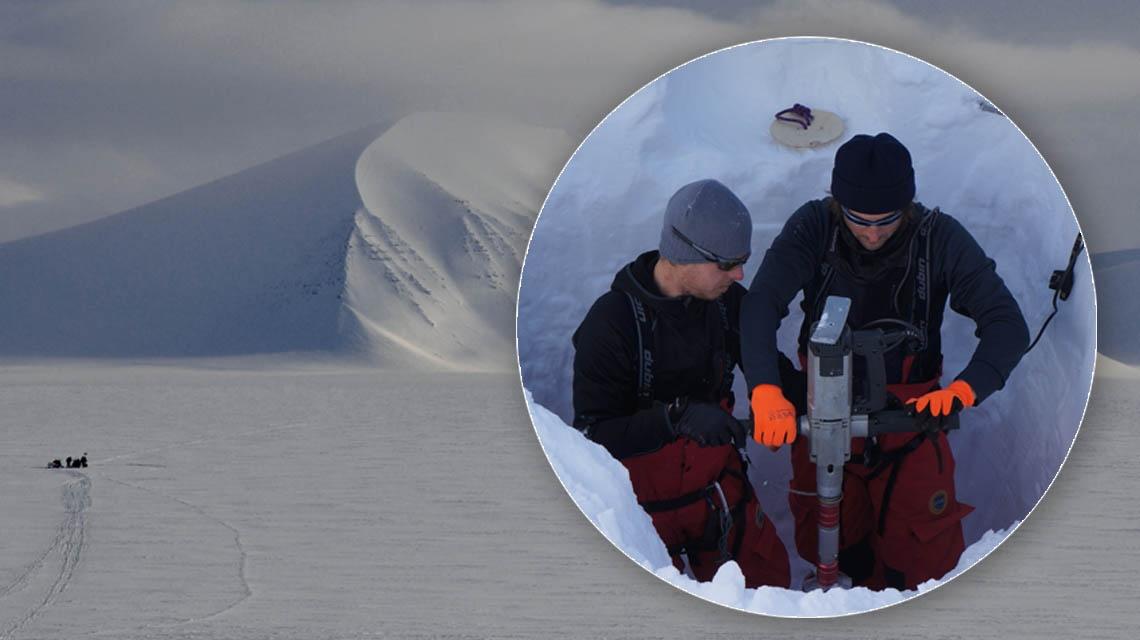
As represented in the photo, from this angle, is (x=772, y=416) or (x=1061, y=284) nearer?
(x=772, y=416)

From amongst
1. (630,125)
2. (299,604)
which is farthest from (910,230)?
(299,604)

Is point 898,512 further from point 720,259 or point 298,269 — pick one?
point 298,269

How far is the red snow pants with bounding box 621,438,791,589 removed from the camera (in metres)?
2.85

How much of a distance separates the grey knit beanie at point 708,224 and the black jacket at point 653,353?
88 millimetres

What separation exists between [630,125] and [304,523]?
8.12 metres

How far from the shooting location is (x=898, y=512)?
283 cm

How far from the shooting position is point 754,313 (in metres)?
2.61

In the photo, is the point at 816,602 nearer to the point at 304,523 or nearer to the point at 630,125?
the point at 630,125

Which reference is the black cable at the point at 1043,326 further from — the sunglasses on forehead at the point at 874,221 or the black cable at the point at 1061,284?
the sunglasses on forehead at the point at 874,221

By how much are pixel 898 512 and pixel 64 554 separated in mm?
8108

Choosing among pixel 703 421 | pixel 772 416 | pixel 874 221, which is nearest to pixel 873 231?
pixel 874 221

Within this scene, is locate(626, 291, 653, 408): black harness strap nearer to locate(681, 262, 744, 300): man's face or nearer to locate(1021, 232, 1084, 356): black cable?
locate(681, 262, 744, 300): man's face

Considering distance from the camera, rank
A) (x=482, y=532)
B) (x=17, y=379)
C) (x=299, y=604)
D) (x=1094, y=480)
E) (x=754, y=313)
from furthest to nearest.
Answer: (x=17, y=379), (x=1094, y=480), (x=482, y=532), (x=299, y=604), (x=754, y=313)

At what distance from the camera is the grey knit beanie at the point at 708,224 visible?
2.66m
